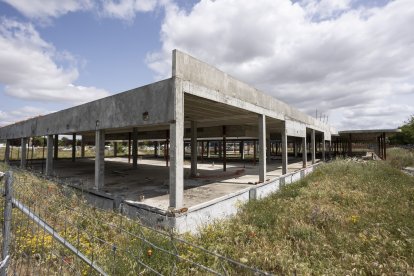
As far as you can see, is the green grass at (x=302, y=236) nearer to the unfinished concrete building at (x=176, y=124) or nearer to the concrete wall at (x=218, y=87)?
the unfinished concrete building at (x=176, y=124)

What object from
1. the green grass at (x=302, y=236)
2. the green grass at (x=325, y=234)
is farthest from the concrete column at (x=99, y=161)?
the green grass at (x=325, y=234)

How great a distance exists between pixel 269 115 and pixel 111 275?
11431 mm

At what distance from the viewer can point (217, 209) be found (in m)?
8.95

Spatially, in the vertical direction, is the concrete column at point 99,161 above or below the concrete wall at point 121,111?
below

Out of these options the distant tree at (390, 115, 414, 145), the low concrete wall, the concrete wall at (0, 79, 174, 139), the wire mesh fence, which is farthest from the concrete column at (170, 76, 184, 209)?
the distant tree at (390, 115, 414, 145)

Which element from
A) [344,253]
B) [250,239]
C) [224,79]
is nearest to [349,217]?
[344,253]

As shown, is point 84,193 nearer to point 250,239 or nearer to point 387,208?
point 250,239

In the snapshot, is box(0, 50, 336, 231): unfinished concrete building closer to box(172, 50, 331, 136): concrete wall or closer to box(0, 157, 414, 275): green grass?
box(172, 50, 331, 136): concrete wall

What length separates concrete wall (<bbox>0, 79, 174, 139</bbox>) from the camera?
26.4 feet

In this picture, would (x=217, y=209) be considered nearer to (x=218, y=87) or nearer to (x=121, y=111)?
(x=218, y=87)

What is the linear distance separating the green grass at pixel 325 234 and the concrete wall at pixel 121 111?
12.2 feet

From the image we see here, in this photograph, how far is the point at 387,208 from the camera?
855 centimetres

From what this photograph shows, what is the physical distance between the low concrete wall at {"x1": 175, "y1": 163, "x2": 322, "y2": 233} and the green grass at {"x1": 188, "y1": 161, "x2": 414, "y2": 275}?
51 centimetres

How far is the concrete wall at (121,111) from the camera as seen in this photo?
316 inches
